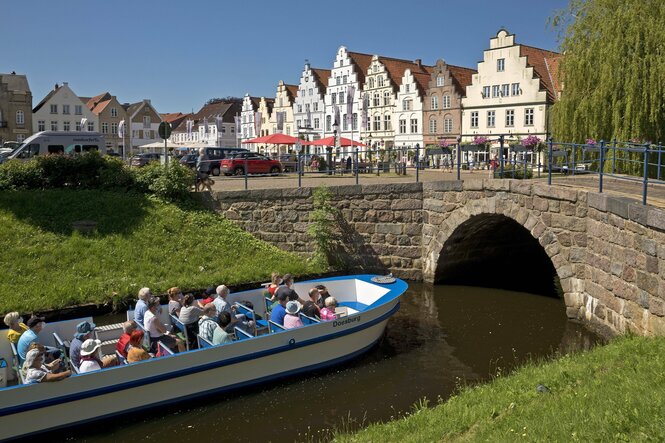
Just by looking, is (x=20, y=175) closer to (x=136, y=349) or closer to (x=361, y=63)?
(x=136, y=349)

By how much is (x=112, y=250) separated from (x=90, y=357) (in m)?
7.28

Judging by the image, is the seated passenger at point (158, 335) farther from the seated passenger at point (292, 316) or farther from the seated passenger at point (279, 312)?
the seated passenger at point (292, 316)

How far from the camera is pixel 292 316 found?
10844 mm

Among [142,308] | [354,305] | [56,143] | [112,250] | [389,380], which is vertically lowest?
[389,380]

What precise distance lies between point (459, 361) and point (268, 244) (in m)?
8.41

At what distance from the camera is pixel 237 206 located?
18344mm

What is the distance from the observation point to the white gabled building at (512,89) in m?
40.8

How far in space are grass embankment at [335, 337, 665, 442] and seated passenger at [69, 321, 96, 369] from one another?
452 cm

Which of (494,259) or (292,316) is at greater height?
(292,316)

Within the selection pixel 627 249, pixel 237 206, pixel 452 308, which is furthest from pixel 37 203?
pixel 627 249

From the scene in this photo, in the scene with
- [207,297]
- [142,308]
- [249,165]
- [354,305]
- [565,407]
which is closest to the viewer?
[565,407]

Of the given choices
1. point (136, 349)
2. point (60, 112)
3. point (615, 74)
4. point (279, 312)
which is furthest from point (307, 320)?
point (60, 112)

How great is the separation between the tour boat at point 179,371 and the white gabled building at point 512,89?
32182mm

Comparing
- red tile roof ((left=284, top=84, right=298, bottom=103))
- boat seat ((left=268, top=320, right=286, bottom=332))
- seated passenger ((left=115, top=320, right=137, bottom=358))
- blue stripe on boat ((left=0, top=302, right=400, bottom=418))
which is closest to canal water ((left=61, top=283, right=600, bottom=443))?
blue stripe on boat ((left=0, top=302, right=400, bottom=418))
